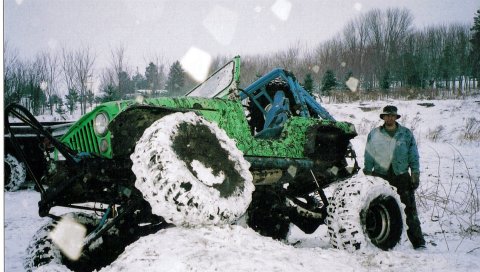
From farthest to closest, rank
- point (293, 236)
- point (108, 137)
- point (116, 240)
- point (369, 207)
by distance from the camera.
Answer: point (293, 236)
point (369, 207)
point (116, 240)
point (108, 137)

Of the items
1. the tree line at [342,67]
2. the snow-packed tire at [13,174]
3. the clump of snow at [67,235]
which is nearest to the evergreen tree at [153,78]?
the tree line at [342,67]

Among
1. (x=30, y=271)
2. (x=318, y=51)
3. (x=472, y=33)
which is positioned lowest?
(x=30, y=271)

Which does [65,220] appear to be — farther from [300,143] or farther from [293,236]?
[293,236]

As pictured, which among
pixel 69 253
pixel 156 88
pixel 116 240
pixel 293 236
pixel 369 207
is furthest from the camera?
pixel 156 88

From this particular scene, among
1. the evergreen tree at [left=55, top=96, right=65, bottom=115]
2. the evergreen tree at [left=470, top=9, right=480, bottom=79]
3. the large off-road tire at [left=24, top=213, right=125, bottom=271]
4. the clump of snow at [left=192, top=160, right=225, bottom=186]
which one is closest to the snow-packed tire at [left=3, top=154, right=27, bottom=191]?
the large off-road tire at [left=24, top=213, right=125, bottom=271]

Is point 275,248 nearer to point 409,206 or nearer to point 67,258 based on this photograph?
point 67,258

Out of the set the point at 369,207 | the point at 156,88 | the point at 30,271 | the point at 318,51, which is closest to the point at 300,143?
the point at 369,207

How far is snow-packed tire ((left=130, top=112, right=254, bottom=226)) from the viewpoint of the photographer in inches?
87.1

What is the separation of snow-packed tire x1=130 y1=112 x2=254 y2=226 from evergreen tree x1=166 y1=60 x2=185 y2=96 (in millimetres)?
46217

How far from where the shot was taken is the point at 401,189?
15.2ft

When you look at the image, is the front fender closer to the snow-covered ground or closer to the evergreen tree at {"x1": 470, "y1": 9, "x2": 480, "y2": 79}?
the snow-covered ground

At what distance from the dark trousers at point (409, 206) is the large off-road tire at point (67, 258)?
130 inches

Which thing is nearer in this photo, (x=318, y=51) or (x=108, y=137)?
(x=108, y=137)

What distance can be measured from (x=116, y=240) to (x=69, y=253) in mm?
577
